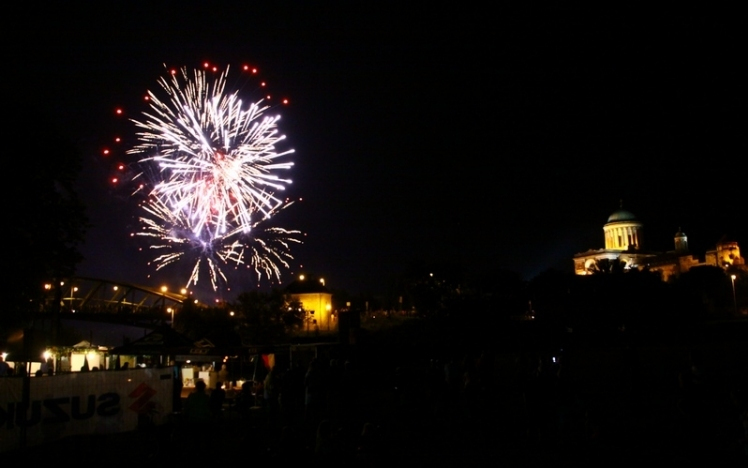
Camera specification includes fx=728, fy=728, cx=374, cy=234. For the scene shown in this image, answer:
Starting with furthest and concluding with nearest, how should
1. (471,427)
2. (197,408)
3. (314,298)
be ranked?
(314,298)
(471,427)
(197,408)

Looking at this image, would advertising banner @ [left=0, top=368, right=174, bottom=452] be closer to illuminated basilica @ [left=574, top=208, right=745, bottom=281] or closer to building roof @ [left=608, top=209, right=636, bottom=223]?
illuminated basilica @ [left=574, top=208, right=745, bottom=281]

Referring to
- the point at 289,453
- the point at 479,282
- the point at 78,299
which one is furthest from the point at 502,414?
the point at 78,299

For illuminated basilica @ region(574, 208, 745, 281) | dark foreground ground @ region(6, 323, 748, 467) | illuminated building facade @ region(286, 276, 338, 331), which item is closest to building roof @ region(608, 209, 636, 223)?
illuminated basilica @ region(574, 208, 745, 281)

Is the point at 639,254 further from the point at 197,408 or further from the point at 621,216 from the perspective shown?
the point at 197,408

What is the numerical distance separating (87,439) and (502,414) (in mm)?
10190

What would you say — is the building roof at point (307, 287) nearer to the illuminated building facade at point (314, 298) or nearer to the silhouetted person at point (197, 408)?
the illuminated building facade at point (314, 298)

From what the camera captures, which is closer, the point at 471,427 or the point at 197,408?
the point at 197,408

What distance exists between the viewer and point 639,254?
12900 centimetres

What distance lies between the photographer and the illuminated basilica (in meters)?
112

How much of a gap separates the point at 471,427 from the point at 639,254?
120737 millimetres

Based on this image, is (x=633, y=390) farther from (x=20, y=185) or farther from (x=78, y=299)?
(x=78, y=299)

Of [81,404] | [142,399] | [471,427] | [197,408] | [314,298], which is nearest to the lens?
[197,408]

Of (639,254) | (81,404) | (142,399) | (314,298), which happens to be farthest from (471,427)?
(639,254)

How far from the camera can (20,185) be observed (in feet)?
57.9
